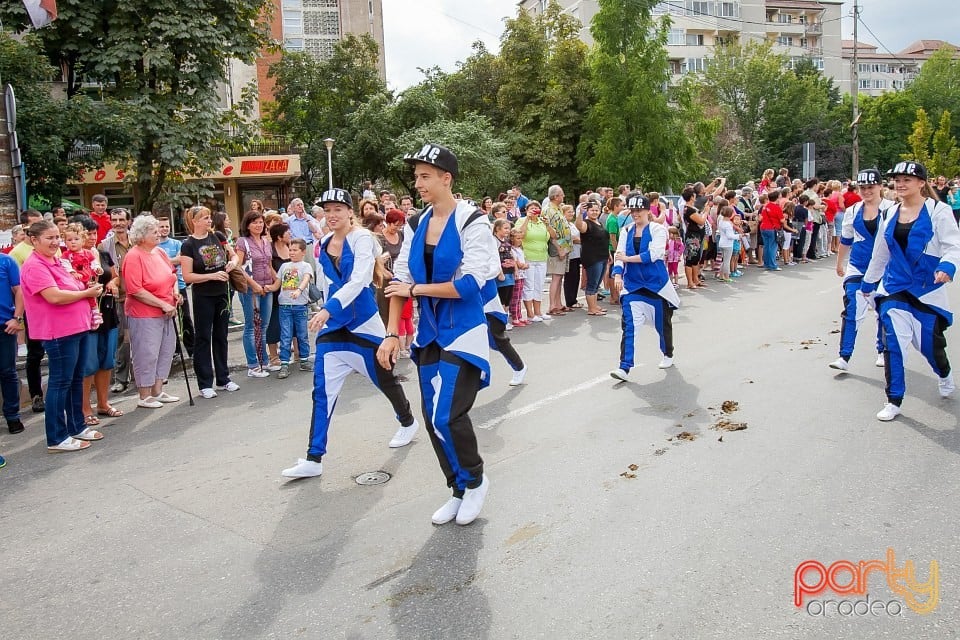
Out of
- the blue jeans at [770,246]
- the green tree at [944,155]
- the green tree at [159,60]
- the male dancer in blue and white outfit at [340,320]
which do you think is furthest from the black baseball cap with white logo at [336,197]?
the green tree at [944,155]

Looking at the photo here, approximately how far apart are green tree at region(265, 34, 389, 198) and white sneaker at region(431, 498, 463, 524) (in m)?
35.9

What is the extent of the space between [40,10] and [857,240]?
12.3 meters

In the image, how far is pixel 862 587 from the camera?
364 centimetres

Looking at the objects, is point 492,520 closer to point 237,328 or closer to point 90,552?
point 90,552

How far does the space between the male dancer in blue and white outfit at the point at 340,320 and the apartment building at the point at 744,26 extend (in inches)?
2514

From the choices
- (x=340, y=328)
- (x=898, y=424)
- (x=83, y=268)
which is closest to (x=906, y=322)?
(x=898, y=424)

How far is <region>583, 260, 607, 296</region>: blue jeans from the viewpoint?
496 inches

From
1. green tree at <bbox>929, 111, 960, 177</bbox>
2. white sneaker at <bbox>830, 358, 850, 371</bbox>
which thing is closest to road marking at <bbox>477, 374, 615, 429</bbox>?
white sneaker at <bbox>830, 358, 850, 371</bbox>

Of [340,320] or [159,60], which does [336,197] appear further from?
[159,60]

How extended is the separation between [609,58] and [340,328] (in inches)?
1239

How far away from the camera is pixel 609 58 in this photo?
3409 centimetres

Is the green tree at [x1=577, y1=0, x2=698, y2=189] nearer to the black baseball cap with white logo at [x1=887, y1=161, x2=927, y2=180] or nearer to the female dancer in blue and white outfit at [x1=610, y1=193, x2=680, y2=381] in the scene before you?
the female dancer in blue and white outfit at [x1=610, y1=193, x2=680, y2=381]

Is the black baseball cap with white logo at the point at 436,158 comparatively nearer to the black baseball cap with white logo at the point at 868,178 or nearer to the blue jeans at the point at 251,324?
the black baseball cap with white logo at the point at 868,178

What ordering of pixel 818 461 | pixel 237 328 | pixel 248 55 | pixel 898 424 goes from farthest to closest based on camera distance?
1. pixel 248 55
2. pixel 237 328
3. pixel 898 424
4. pixel 818 461
